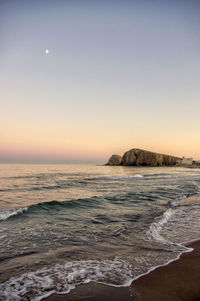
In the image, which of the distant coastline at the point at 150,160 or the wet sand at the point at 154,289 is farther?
the distant coastline at the point at 150,160

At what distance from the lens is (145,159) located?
12656cm

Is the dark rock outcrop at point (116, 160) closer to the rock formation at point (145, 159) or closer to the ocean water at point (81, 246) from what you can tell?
the rock formation at point (145, 159)

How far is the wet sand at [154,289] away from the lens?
2.68 m

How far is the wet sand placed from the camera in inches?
106

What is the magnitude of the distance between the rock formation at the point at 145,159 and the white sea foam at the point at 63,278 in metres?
126

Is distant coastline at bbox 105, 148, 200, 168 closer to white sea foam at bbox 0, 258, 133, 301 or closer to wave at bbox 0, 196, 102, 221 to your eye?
wave at bbox 0, 196, 102, 221

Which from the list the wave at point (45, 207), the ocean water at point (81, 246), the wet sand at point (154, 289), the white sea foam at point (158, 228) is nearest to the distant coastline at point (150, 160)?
the wave at point (45, 207)

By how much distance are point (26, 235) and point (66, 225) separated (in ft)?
5.35

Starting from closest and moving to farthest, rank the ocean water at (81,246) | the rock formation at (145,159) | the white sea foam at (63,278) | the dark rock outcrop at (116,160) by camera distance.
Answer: the white sea foam at (63,278), the ocean water at (81,246), the rock formation at (145,159), the dark rock outcrop at (116,160)

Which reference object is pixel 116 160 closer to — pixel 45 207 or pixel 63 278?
pixel 45 207

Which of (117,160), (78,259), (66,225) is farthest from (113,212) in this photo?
(117,160)

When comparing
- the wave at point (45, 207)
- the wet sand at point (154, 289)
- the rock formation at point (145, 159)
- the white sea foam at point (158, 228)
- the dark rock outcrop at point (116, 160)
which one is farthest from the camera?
the dark rock outcrop at point (116, 160)

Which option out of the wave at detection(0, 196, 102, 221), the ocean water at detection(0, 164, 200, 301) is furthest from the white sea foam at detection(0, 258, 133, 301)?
the wave at detection(0, 196, 102, 221)

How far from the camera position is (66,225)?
6934mm
